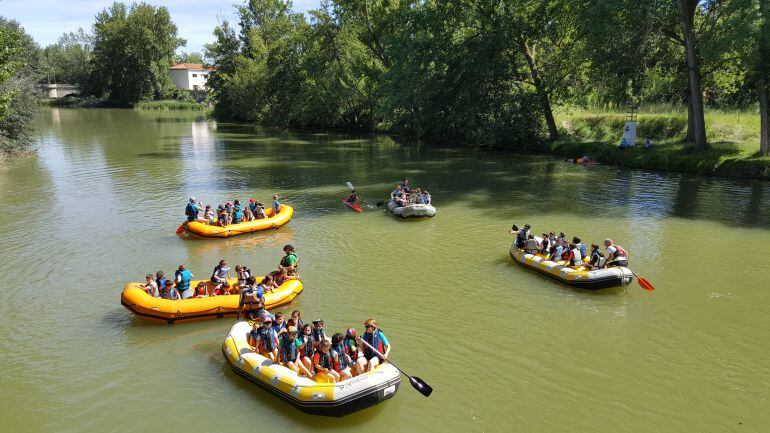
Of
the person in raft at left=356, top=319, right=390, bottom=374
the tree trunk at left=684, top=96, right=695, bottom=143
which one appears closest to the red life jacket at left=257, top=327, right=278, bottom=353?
the person in raft at left=356, top=319, right=390, bottom=374

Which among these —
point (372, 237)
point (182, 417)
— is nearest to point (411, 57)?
point (372, 237)

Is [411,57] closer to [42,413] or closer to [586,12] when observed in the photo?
[586,12]

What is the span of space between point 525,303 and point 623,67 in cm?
2066

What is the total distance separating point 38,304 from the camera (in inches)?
535

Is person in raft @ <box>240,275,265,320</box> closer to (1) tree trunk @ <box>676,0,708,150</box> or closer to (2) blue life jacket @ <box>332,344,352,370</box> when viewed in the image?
(2) blue life jacket @ <box>332,344,352,370</box>

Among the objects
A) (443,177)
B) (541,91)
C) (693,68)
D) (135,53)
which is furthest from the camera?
(135,53)

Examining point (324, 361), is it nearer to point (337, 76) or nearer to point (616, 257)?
point (616, 257)

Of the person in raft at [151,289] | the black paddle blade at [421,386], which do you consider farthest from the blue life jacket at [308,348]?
the person in raft at [151,289]

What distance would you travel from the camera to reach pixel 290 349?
9.98 metres

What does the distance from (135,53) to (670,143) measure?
9024 cm

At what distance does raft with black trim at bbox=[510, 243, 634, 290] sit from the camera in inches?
527

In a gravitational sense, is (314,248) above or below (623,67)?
below

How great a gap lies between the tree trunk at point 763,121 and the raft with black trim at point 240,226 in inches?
837

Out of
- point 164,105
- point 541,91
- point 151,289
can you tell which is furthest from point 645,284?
point 164,105
